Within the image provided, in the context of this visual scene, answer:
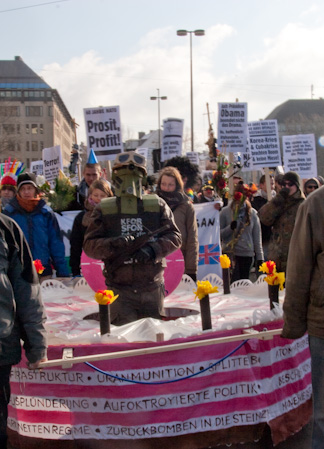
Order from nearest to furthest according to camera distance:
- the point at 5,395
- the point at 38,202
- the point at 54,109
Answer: the point at 5,395 < the point at 38,202 < the point at 54,109

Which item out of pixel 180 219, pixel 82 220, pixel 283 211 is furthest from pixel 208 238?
pixel 82 220

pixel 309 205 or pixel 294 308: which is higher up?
pixel 309 205

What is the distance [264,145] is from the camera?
12422 mm

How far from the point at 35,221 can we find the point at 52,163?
21.7ft

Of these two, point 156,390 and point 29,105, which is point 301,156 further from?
point 29,105

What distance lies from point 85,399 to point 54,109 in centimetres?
10379

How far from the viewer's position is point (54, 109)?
103 metres

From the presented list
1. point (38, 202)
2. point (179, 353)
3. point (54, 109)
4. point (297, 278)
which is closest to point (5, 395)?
point (179, 353)

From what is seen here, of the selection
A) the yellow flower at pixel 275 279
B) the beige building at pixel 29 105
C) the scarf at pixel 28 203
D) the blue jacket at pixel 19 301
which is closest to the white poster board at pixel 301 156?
the scarf at pixel 28 203

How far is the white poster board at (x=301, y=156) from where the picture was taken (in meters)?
12.4

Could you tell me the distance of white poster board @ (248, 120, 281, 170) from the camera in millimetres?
12336

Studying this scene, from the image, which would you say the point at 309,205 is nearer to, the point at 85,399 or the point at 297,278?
the point at 297,278

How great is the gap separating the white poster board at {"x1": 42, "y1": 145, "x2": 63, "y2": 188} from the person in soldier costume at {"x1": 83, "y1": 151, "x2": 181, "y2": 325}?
7.84 metres

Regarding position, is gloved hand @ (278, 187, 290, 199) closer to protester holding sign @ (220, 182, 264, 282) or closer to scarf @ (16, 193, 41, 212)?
protester holding sign @ (220, 182, 264, 282)
